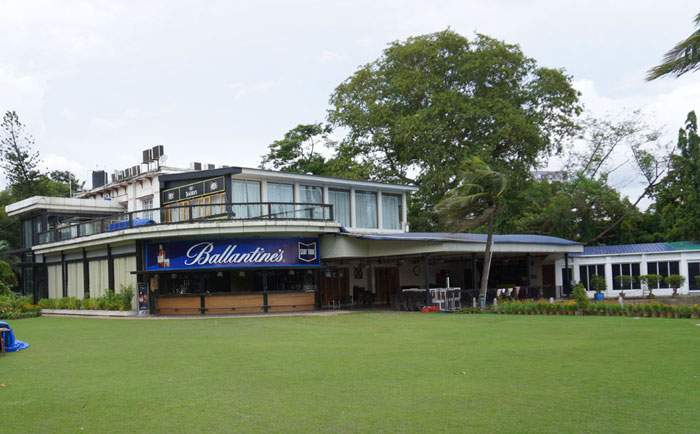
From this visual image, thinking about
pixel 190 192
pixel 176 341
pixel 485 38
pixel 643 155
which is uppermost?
pixel 485 38

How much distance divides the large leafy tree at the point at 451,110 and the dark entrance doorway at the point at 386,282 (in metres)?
7.15

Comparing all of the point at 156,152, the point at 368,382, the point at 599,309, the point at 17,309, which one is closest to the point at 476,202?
the point at 599,309

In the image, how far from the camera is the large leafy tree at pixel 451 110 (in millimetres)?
36312

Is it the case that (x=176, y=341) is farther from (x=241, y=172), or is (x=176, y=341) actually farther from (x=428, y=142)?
(x=428, y=142)

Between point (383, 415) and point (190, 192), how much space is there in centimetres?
2260

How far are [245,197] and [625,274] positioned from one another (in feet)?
61.2

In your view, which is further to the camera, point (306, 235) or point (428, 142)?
point (428, 142)

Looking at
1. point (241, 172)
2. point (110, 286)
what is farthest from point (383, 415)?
point (110, 286)

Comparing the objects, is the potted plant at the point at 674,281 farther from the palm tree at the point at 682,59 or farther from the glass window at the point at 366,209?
the palm tree at the point at 682,59

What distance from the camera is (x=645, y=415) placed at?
6.19 metres

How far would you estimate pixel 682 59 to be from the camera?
11.2 metres

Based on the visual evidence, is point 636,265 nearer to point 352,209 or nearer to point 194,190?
point 352,209

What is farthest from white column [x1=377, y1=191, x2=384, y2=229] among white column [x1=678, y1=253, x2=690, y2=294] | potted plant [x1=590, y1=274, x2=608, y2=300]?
white column [x1=678, y1=253, x2=690, y2=294]

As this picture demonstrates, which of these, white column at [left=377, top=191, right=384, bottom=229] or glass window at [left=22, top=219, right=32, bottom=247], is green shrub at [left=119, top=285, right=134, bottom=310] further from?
glass window at [left=22, top=219, right=32, bottom=247]
